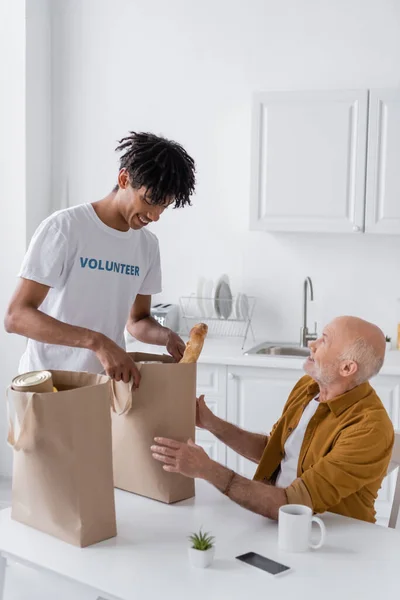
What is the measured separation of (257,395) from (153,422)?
1.82m

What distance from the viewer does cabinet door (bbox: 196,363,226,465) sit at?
354cm

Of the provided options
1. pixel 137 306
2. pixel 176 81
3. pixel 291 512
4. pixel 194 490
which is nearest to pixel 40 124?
pixel 176 81

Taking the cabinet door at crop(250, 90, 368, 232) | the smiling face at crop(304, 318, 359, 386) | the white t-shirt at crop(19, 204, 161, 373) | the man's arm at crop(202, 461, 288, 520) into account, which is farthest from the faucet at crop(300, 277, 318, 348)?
the man's arm at crop(202, 461, 288, 520)

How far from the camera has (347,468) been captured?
1718mm

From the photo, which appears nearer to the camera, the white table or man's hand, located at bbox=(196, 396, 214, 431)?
the white table

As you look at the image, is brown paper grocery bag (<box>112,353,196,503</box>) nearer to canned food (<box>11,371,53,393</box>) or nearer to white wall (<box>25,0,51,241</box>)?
canned food (<box>11,371,53,393</box>)

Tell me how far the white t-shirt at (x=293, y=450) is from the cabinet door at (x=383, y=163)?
1.67 metres

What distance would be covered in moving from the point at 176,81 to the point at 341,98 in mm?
994

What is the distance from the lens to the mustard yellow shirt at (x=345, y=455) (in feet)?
5.59

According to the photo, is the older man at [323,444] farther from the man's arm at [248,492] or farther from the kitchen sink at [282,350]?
the kitchen sink at [282,350]

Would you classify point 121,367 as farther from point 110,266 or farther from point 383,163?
point 383,163

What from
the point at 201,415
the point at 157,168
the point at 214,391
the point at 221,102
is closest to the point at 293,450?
the point at 201,415

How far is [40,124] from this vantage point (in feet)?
13.7

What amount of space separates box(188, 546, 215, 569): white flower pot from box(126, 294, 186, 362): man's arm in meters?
0.72
